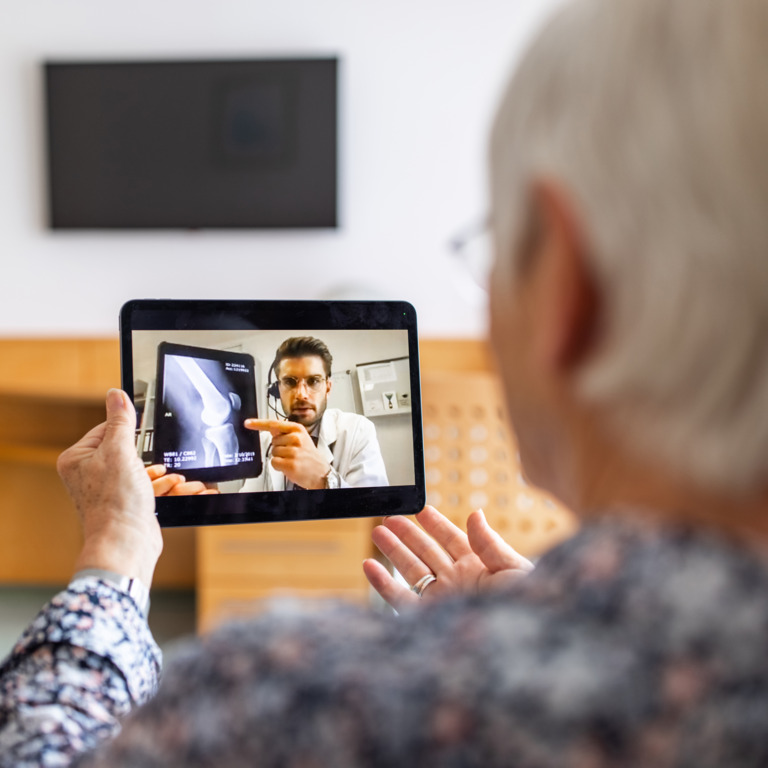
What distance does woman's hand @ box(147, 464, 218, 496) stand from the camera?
72 centimetres

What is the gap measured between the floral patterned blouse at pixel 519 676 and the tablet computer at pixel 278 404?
40 cm

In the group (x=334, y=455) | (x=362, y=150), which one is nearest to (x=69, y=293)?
(x=362, y=150)

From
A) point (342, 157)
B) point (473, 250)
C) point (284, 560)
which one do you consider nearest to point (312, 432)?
point (473, 250)

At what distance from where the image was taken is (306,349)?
0.78 m

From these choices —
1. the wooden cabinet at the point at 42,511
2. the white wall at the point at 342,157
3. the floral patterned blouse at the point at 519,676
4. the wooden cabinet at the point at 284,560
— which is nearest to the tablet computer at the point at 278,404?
the floral patterned blouse at the point at 519,676

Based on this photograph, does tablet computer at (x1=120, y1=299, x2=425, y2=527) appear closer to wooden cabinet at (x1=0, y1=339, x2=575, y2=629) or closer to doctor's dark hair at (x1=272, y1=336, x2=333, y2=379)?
doctor's dark hair at (x1=272, y1=336, x2=333, y2=379)

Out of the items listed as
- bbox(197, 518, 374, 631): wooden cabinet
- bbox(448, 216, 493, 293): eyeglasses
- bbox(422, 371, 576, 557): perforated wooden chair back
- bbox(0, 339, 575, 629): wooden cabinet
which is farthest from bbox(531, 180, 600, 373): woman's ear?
bbox(197, 518, 374, 631): wooden cabinet

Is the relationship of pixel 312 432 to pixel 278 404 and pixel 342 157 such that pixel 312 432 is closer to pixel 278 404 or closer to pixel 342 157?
pixel 278 404

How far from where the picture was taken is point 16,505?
2.46 meters

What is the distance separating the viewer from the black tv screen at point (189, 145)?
2.37m

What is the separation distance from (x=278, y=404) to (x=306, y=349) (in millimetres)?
59

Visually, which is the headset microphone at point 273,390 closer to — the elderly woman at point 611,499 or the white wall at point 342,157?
the elderly woman at point 611,499

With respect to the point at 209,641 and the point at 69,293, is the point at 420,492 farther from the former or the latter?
the point at 69,293

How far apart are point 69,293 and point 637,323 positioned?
238cm
